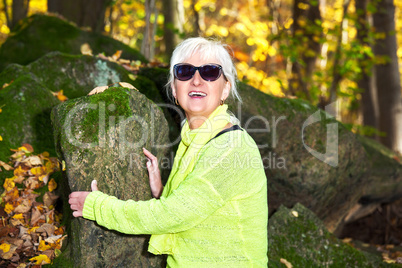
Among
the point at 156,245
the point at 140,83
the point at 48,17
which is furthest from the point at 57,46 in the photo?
the point at 156,245

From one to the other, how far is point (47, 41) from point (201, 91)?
15.1 ft

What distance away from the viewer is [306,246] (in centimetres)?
412

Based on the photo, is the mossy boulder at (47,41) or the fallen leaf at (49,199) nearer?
the fallen leaf at (49,199)

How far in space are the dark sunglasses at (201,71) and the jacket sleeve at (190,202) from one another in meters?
0.58

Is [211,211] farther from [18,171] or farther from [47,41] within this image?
[47,41]

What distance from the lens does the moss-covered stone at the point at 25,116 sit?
3.77 meters

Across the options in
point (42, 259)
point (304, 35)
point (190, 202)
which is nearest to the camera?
point (190, 202)

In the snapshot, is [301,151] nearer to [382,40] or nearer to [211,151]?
[211,151]

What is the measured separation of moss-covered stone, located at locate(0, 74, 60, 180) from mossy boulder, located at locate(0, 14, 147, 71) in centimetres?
215

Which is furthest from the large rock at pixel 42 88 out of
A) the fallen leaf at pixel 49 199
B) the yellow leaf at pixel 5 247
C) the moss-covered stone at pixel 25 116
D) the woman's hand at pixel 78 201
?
the woman's hand at pixel 78 201

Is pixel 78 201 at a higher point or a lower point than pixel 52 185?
higher

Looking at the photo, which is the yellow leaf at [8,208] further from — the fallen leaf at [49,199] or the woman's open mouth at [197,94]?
the woman's open mouth at [197,94]

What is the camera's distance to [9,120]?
12.5 feet

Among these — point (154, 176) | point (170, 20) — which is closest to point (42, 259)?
point (154, 176)
